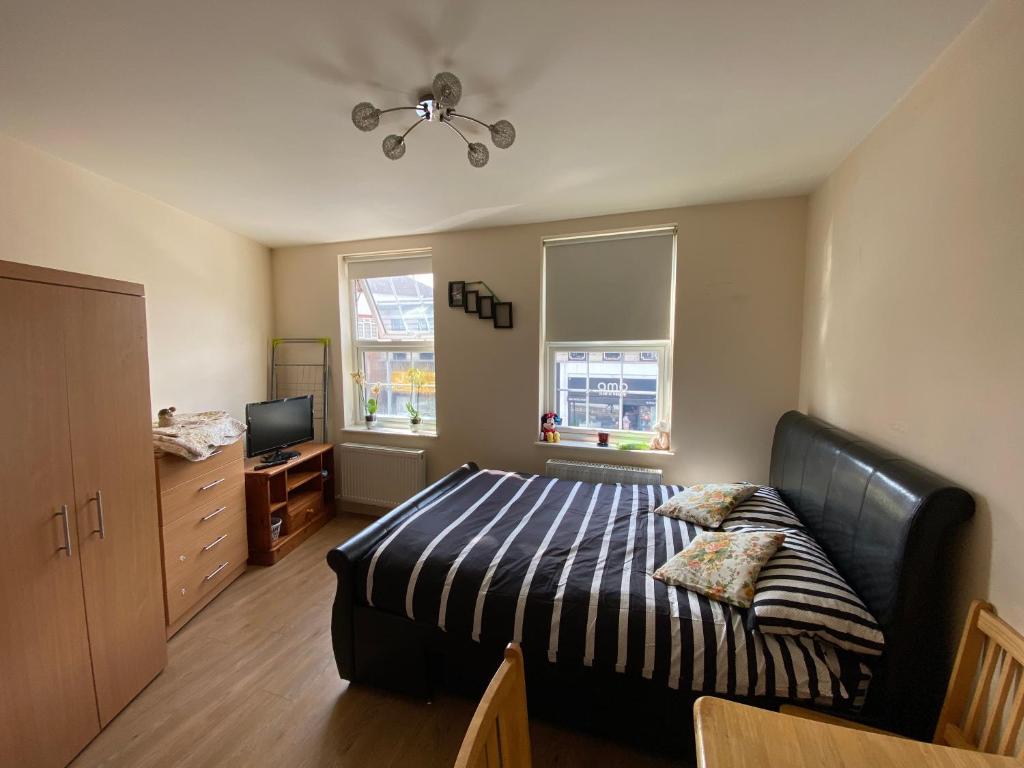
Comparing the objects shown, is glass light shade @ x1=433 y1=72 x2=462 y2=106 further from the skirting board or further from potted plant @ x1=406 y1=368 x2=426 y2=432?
the skirting board

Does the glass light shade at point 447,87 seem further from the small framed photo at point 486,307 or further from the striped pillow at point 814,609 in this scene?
the striped pillow at point 814,609

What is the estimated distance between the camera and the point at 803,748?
0.79 meters

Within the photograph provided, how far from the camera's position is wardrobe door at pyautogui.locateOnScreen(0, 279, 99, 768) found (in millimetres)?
1251

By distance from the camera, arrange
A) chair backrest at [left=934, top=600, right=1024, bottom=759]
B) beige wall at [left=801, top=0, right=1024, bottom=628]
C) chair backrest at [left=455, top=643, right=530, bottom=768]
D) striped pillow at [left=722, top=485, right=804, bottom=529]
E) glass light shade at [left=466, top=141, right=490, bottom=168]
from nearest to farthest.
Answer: chair backrest at [left=455, top=643, right=530, bottom=768] < chair backrest at [left=934, top=600, right=1024, bottom=759] < beige wall at [left=801, top=0, right=1024, bottom=628] < glass light shade at [left=466, top=141, right=490, bottom=168] < striped pillow at [left=722, top=485, right=804, bottom=529]

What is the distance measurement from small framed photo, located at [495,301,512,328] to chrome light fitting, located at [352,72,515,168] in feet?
4.32

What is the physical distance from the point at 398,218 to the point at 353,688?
110 inches

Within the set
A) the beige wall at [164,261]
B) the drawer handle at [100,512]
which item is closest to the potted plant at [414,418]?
the beige wall at [164,261]

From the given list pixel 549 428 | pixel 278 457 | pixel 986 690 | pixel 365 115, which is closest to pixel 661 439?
pixel 549 428

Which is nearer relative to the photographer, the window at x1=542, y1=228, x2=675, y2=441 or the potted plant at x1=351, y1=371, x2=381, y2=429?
the window at x1=542, y1=228, x2=675, y2=441

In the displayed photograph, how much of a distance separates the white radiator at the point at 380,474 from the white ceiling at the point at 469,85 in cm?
203

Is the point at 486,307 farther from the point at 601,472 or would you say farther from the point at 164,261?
the point at 164,261

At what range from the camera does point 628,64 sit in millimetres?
1364

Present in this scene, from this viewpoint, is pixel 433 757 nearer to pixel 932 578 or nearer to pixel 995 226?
pixel 932 578

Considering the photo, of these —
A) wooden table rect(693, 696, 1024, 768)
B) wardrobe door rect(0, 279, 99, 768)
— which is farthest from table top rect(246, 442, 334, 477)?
wooden table rect(693, 696, 1024, 768)
